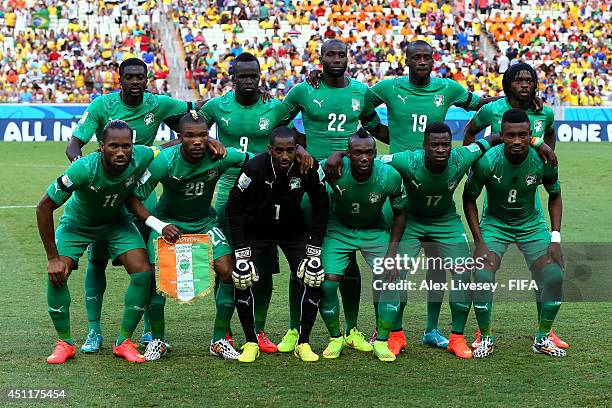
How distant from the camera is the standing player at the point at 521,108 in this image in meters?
8.99

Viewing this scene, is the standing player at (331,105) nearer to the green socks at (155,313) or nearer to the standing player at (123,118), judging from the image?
the standing player at (123,118)

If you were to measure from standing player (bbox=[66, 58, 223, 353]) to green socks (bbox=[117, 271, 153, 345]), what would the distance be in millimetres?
532

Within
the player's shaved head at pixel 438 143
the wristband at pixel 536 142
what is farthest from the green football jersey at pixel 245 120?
the wristband at pixel 536 142

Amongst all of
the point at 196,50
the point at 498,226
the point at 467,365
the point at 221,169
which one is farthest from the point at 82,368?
the point at 196,50

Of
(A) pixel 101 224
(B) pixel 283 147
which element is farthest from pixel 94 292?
(B) pixel 283 147

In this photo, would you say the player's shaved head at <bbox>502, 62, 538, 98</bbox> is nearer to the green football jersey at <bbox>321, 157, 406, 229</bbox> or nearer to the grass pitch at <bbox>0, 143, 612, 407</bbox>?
the green football jersey at <bbox>321, 157, 406, 229</bbox>

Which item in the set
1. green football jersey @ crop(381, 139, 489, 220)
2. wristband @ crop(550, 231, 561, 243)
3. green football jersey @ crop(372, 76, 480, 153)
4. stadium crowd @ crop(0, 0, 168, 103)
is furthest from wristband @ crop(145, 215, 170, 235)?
stadium crowd @ crop(0, 0, 168, 103)

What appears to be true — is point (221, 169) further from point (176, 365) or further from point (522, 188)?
point (522, 188)

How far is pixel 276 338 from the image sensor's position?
9.21m

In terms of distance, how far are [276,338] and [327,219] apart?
4.46 feet

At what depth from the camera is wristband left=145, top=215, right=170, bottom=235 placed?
27.2 feet

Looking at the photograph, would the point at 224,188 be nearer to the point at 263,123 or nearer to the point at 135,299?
the point at 263,123

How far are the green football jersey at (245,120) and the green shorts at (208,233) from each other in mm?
878

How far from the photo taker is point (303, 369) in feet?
26.5
